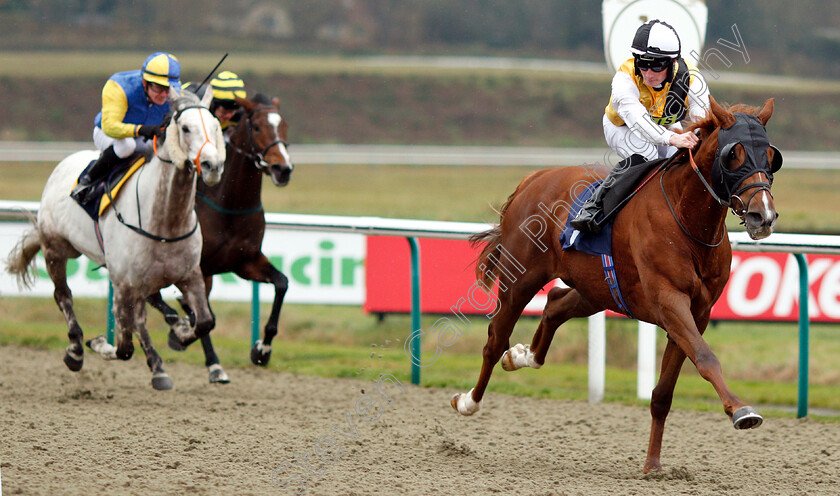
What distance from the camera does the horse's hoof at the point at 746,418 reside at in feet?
11.7

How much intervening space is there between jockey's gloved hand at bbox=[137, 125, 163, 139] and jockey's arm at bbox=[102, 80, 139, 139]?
9 centimetres

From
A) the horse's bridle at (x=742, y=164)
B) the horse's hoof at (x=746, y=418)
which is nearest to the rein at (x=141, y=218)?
the horse's bridle at (x=742, y=164)

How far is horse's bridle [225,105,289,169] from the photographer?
6195mm

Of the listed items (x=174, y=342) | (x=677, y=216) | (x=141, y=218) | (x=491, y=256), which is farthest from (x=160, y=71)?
(x=677, y=216)

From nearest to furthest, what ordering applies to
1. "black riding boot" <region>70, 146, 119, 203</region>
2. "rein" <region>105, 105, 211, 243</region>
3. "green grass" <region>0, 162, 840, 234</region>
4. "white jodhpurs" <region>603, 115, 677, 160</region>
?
"white jodhpurs" <region>603, 115, 677, 160</region> → "rein" <region>105, 105, 211, 243</region> → "black riding boot" <region>70, 146, 119, 203</region> → "green grass" <region>0, 162, 840, 234</region>

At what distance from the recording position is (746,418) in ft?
11.8

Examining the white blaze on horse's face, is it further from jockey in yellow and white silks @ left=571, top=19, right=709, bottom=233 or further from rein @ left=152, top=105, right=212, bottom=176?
rein @ left=152, top=105, right=212, bottom=176

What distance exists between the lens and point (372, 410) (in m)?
6.07

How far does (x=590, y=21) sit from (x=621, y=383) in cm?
2650

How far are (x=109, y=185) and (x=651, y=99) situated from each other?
10.3 feet

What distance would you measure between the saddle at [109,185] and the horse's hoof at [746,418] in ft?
11.9

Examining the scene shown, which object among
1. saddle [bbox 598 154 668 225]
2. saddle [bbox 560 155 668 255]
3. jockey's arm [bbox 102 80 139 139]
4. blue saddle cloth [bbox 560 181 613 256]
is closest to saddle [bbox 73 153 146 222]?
jockey's arm [bbox 102 80 139 139]

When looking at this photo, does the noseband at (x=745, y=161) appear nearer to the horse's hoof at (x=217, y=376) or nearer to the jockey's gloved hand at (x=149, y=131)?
the jockey's gloved hand at (x=149, y=131)

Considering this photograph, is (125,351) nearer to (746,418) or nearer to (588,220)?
(588,220)
